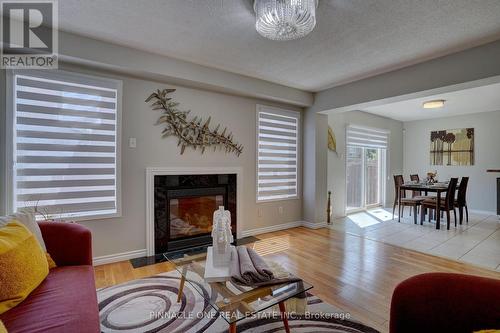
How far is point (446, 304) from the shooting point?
98 centimetres

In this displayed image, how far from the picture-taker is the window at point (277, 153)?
415 centimetres

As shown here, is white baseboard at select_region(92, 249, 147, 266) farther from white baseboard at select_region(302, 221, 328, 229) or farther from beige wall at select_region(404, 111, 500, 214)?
beige wall at select_region(404, 111, 500, 214)

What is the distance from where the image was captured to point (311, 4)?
1.83 m

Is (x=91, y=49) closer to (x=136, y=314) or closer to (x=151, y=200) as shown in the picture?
(x=151, y=200)

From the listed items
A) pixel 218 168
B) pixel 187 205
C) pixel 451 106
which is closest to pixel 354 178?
pixel 451 106

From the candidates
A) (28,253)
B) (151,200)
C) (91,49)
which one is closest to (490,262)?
(151,200)

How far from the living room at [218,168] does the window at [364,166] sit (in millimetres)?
1191

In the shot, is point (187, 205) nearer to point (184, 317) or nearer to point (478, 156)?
point (184, 317)

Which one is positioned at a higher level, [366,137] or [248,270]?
[366,137]

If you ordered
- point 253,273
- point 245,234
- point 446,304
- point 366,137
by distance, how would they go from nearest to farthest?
point 446,304, point 253,273, point 245,234, point 366,137

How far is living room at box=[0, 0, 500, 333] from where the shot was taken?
1549 millimetres

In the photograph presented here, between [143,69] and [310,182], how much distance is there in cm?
318

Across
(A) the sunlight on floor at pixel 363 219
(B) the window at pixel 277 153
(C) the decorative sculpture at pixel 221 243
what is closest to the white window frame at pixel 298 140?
(B) the window at pixel 277 153

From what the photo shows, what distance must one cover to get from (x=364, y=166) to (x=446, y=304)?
558 cm
